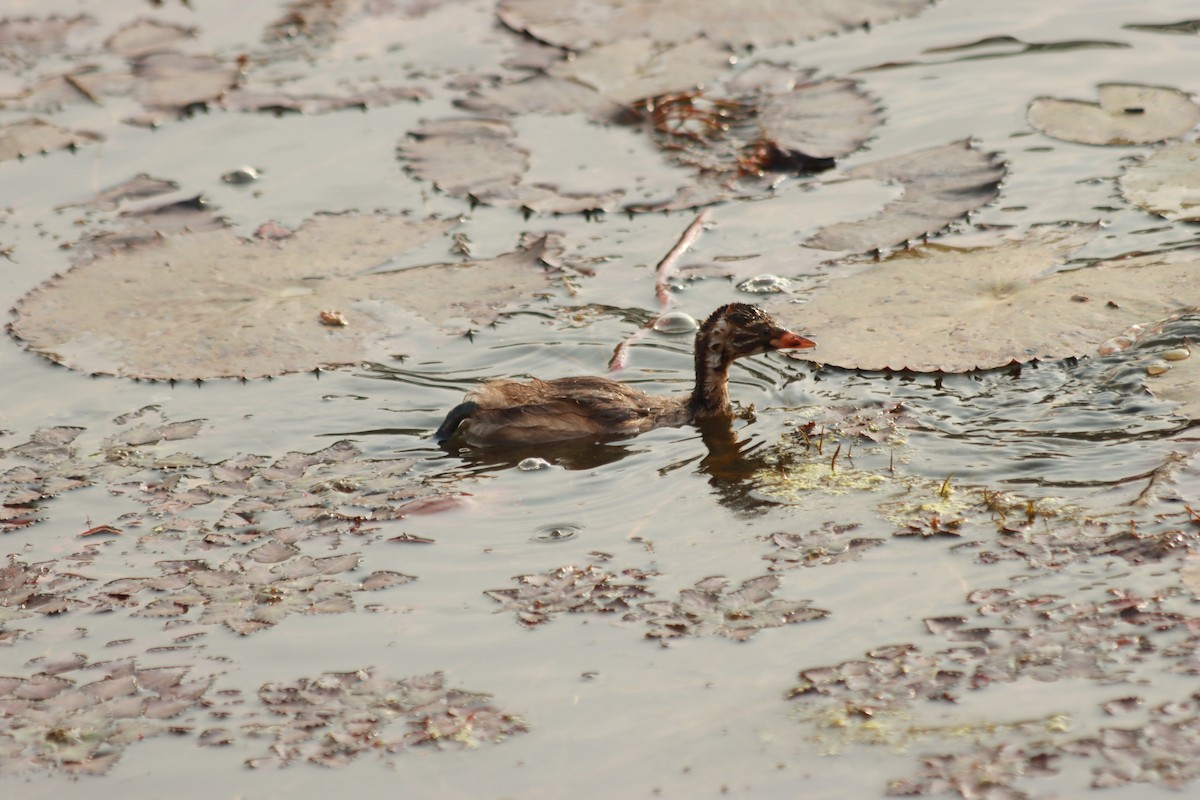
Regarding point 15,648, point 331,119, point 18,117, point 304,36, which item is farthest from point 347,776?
point 304,36

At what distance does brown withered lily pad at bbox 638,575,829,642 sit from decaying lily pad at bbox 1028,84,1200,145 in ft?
16.5

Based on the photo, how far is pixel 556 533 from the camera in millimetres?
6199

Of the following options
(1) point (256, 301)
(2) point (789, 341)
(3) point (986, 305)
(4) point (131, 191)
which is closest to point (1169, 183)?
(3) point (986, 305)

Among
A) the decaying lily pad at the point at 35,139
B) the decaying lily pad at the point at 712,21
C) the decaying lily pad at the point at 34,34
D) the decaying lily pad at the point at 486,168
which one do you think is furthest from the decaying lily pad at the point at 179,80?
the decaying lily pad at the point at 712,21

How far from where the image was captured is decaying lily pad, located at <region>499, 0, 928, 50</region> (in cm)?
1123

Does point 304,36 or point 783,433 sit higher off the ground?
point 304,36

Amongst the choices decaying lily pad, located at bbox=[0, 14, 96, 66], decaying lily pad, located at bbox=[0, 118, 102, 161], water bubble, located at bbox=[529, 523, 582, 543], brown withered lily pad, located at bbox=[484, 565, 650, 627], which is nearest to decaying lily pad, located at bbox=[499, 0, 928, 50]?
decaying lily pad, located at bbox=[0, 118, 102, 161]

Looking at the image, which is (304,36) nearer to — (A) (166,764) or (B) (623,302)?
(B) (623,302)

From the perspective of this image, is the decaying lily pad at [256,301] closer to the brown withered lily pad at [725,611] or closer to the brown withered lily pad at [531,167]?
the brown withered lily pad at [531,167]

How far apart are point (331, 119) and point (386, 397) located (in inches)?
158

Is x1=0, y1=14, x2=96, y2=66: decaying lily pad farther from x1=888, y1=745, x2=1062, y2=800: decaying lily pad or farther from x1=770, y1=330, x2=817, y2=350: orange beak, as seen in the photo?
x1=888, y1=745, x2=1062, y2=800: decaying lily pad

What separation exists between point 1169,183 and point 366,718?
5850 mm

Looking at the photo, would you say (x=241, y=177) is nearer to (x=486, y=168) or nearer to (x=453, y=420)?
(x=486, y=168)

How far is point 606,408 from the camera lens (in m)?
7.30
